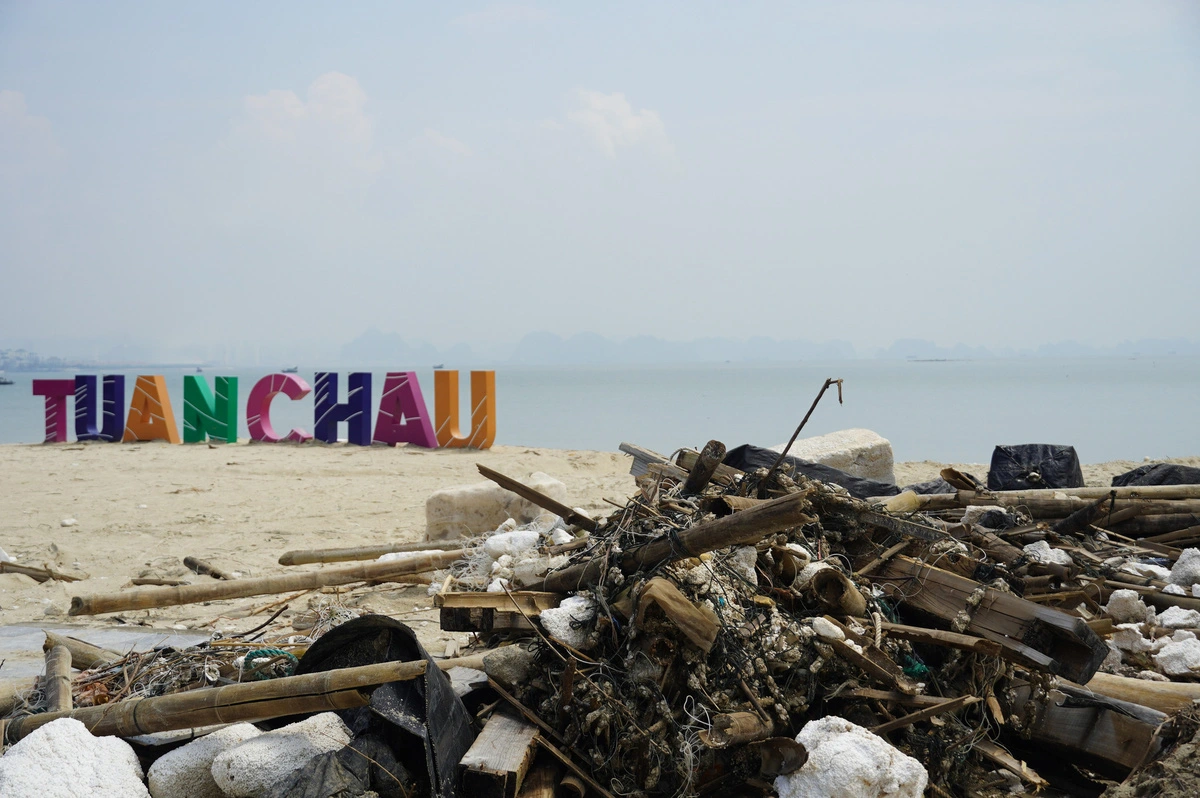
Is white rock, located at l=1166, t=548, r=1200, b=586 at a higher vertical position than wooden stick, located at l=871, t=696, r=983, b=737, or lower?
higher

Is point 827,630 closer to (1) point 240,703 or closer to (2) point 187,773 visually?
(1) point 240,703

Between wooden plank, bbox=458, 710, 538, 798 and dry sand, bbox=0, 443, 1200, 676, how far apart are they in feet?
6.42

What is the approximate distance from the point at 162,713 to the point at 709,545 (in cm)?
223

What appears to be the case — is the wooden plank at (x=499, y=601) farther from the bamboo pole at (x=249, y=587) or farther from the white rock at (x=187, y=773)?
the bamboo pole at (x=249, y=587)

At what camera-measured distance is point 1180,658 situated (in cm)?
400

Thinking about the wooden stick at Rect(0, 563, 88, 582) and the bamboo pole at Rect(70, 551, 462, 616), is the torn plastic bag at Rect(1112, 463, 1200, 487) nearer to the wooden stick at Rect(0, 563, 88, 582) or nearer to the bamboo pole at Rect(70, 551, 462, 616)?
the bamboo pole at Rect(70, 551, 462, 616)

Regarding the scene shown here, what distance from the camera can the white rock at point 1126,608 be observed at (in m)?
4.46

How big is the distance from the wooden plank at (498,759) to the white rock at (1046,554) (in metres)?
3.43

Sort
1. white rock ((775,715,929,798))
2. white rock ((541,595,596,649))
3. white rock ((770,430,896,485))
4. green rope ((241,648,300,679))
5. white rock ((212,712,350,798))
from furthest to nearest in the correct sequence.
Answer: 1. white rock ((770,430,896,485))
2. green rope ((241,648,300,679))
3. white rock ((541,595,596,649))
4. white rock ((212,712,350,798))
5. white rock ((775,715,929,798))

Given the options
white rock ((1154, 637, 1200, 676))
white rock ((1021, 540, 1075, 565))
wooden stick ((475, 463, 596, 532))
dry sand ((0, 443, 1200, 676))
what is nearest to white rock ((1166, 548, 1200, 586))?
white rock ((1021, 540, 1075, 565))

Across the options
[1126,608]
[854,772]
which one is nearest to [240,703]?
[854,772]

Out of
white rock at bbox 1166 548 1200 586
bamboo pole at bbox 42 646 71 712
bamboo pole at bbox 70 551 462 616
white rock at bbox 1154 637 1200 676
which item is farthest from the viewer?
bamboo pole at bbox 70 551 462 616

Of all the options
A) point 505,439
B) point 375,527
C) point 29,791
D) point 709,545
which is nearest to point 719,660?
point 709,545

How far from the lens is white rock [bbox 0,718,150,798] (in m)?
2.79
